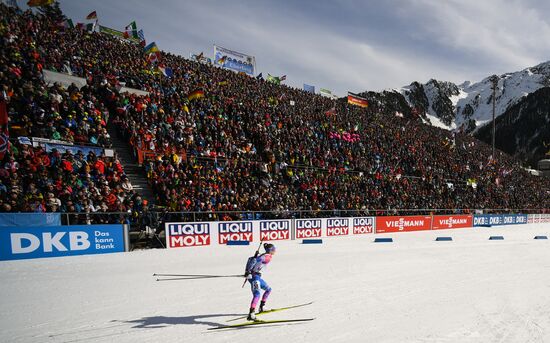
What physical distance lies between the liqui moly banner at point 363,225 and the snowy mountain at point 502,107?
89216 mm

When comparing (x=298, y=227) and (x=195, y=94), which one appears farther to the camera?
(x=195, y=94)

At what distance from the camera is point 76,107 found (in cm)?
1540

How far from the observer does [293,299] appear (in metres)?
7.89

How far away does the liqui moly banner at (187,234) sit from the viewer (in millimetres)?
15234

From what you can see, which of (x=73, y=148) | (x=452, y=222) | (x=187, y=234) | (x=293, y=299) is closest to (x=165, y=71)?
(x=73, y=148)

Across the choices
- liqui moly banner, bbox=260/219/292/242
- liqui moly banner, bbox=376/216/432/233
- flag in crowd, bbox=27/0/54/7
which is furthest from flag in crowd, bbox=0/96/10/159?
liqui moly banner, bbox=376/216/432/233

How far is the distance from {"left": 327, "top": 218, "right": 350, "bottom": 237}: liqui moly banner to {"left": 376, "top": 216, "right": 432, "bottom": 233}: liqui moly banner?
10.7 feet

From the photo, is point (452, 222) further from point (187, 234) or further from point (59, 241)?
point (59, 241)

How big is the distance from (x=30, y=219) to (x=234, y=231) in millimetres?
8774

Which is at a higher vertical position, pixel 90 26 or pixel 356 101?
pixel 90 26

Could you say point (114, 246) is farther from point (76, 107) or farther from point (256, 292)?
point (256, 292)

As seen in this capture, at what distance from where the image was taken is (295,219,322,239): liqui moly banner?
19797 millimetres

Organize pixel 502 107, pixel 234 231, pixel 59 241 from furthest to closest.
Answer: pixel 502 107 → pixel 234 231 → pixel 59 241

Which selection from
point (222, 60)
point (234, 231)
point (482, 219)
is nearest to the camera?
point (234, 231)
